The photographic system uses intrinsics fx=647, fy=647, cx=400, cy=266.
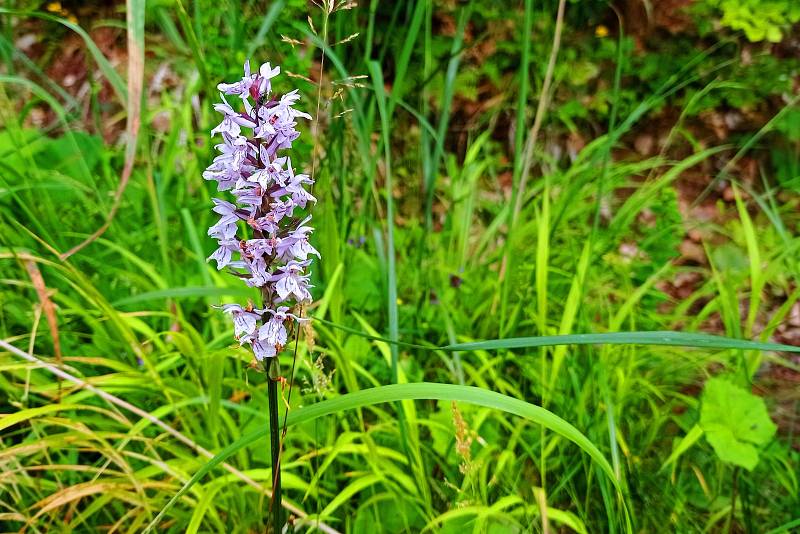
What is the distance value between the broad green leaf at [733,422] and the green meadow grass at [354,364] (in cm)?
10

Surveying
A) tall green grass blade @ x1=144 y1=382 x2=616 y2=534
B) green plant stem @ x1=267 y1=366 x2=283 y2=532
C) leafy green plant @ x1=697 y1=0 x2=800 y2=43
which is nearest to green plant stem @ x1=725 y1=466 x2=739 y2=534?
tall green grass blade @ x1=144 y1=382 x2=616 y2=534

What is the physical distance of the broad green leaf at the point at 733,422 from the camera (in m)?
1.49

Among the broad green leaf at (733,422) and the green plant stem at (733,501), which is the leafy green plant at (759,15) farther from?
the green plant stem at (733,501)

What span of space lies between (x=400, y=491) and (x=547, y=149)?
2.35 meters

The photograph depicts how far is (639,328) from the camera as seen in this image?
82.7 inches

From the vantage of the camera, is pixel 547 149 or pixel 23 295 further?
pixel 547 149

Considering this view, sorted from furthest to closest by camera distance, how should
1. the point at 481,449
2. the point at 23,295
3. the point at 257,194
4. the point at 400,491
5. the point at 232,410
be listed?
the point at 23,295, the point at 232,410, the point at 481,449, the point at 400,491, the point at 257,194

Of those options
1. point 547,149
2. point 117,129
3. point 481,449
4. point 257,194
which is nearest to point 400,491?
point 481,449

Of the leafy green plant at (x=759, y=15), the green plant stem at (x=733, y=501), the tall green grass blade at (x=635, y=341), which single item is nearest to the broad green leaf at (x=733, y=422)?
the green plant stem at (x=733, y=501)

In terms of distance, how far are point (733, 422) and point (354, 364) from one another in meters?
0.93

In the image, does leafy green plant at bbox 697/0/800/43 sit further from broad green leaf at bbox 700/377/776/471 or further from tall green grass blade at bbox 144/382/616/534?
tall green grass blade at bbox 144/382/616/534

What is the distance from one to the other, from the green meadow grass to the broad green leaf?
0.34 ft

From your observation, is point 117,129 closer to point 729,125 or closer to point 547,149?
point 547,149

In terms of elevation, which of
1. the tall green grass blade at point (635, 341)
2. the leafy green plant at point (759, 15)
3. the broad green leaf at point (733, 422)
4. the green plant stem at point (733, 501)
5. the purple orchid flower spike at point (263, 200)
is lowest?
the green plant stem at point (733, 501)
